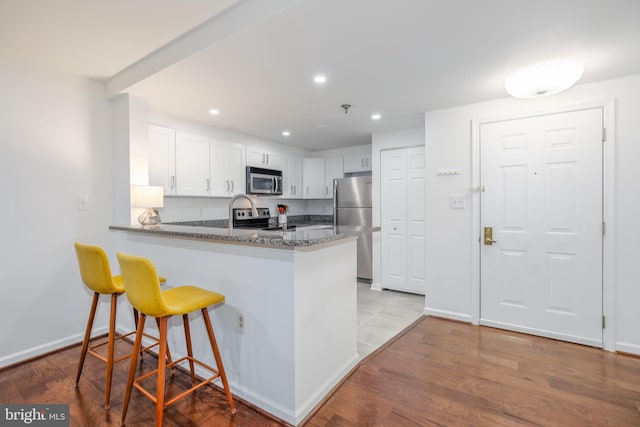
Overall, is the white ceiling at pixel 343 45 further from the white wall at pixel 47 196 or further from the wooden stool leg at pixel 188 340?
the wooden stool leg at pixel 188 340

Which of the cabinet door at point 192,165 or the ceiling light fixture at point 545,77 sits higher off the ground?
the ceiling light fixture at point 545,77

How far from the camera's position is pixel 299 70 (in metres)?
2.25

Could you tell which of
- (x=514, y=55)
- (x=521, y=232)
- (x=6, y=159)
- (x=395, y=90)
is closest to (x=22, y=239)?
(x=6, y=159)

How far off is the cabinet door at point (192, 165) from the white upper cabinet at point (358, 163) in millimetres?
2349

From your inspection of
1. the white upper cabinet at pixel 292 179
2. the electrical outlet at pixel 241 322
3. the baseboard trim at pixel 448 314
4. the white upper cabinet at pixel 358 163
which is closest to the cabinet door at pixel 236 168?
the white upper cabinet at pixel 292 179

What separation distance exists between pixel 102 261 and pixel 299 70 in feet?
6.14

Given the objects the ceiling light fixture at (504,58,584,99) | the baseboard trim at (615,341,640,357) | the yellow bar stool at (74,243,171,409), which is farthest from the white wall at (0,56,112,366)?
the baseboard trim at (615,341,640,357)

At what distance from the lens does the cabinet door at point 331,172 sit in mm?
5207

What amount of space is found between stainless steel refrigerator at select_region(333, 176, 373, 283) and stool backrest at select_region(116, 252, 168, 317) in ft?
10.3

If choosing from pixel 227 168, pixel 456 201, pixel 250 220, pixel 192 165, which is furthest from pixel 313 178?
pixel 456 201

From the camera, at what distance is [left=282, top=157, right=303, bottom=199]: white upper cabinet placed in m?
4.92

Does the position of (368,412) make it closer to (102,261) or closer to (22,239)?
(102,261)

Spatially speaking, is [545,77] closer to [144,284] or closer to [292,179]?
[144,284]

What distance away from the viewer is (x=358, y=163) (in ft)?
16.3
